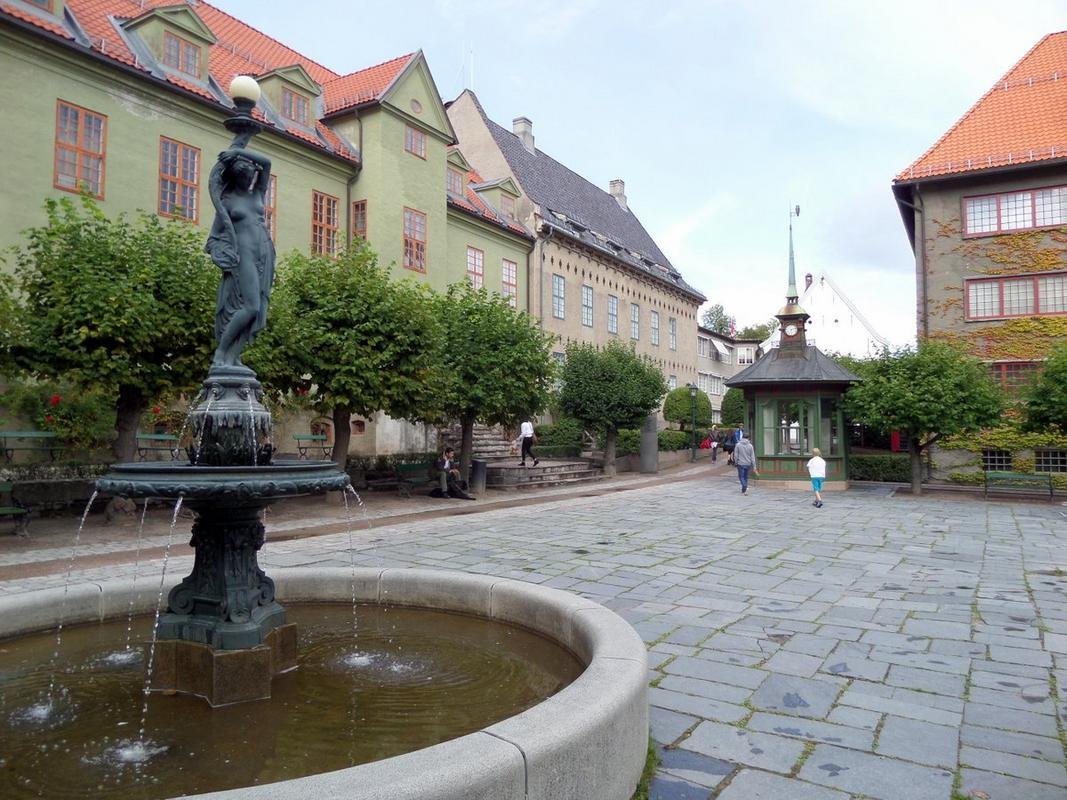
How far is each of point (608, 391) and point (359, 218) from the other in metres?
11.5

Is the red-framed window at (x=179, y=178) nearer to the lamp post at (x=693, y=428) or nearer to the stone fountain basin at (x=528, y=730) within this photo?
the stone fountain basin at (x=528, y=730)

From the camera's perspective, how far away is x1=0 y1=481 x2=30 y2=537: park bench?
12.2 metres

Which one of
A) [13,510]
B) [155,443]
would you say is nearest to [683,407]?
[155,443]

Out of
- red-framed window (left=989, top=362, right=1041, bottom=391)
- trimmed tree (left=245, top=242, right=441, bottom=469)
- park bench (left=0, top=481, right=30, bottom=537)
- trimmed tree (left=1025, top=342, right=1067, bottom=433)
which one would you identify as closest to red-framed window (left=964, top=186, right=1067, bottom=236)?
red-framed window (left=989, top=362, right=1041, bottom=391)

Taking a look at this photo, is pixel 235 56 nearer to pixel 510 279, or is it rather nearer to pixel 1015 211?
pixel 510 279

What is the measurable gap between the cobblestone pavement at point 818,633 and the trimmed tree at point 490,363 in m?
5.74

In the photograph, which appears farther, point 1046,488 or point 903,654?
point 1046,488

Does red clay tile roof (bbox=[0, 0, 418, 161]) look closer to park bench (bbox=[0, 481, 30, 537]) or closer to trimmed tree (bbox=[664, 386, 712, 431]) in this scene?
park bench (bbox=[0, 481, 30, 537])

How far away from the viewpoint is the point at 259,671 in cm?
458

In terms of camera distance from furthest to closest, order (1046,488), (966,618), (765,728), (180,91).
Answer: (1046,488), (180,91), (966,618), (765,728)

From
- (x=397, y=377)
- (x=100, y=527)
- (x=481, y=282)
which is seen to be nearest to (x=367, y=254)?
(x=397, y=377)

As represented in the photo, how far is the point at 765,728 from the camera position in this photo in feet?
14.8

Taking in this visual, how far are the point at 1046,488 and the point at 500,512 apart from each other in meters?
19.9

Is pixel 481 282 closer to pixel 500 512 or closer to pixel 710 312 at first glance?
pixel 500 512
